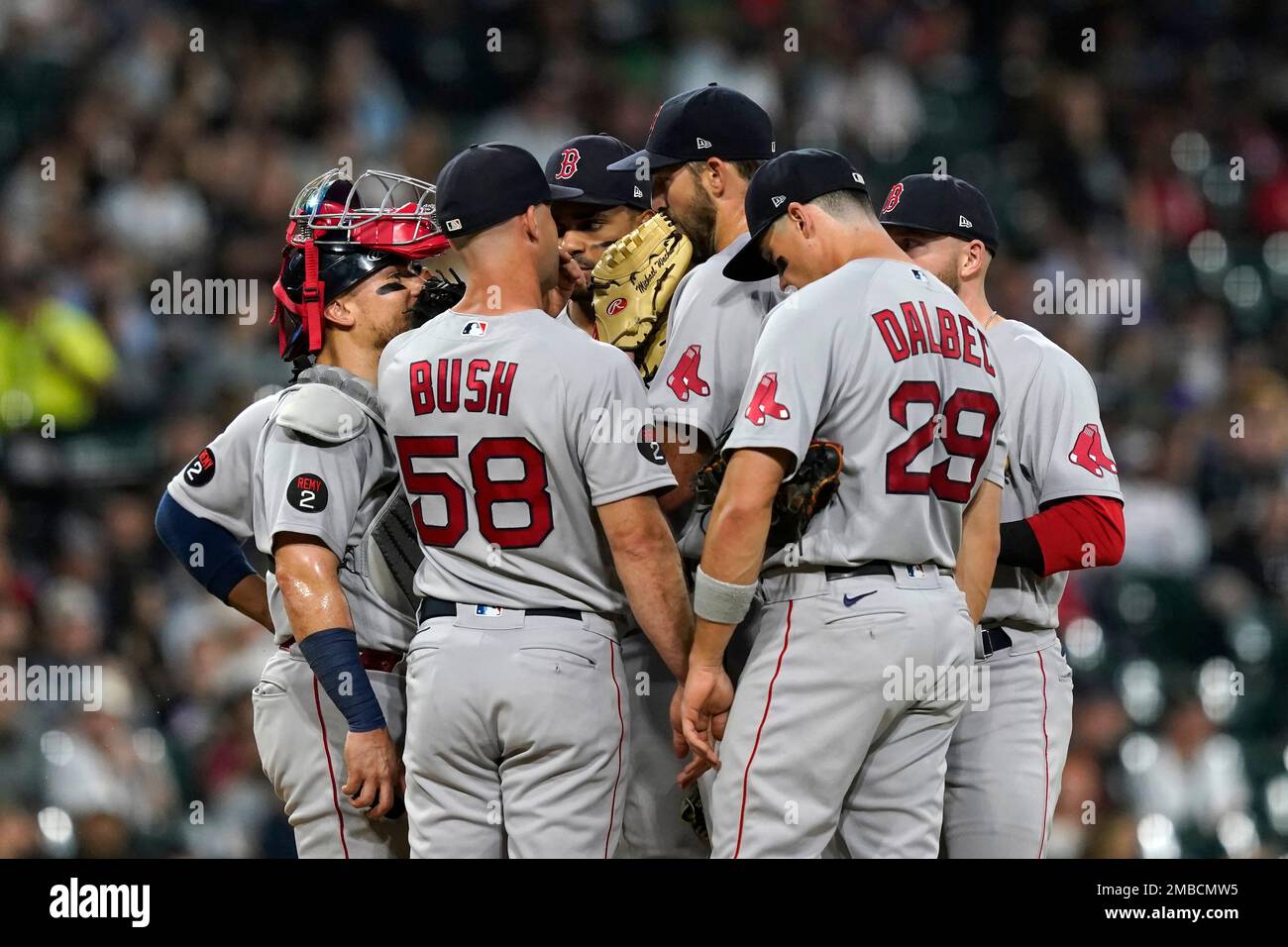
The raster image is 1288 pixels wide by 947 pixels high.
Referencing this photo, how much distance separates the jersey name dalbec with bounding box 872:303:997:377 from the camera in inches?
105

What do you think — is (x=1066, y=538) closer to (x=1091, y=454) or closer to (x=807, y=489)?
(x=1091, y=454)

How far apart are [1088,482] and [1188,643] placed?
3049 millimetres

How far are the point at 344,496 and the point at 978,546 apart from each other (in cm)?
122

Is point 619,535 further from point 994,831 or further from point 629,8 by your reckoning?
point 629,8

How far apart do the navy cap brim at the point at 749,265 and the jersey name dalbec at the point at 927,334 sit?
0.32m

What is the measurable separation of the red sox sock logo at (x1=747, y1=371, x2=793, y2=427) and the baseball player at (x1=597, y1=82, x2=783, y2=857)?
0.33 metres

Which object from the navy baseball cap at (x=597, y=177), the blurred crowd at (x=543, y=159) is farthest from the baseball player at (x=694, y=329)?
the blurred crowd at (x=543, y=159)

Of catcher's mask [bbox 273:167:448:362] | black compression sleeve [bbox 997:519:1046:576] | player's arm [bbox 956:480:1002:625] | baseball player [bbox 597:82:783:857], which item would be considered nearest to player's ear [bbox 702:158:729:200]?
baseball player [bbox 597:82:783:857]

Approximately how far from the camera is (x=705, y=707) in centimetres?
270

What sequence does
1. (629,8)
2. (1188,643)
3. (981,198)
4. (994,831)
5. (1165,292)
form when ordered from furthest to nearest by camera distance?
(629,8) → (1165,292) → (1188,643) → (981,198) → (994,831)

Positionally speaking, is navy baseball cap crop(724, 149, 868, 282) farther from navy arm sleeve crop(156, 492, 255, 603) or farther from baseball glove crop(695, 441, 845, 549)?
navy arm sleeve crop(156, 492, 255, 603)

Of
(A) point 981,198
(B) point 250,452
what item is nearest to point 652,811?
(B) point 250,452

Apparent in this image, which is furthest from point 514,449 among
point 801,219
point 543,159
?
point 543,159

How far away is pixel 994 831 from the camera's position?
3.05 metres
